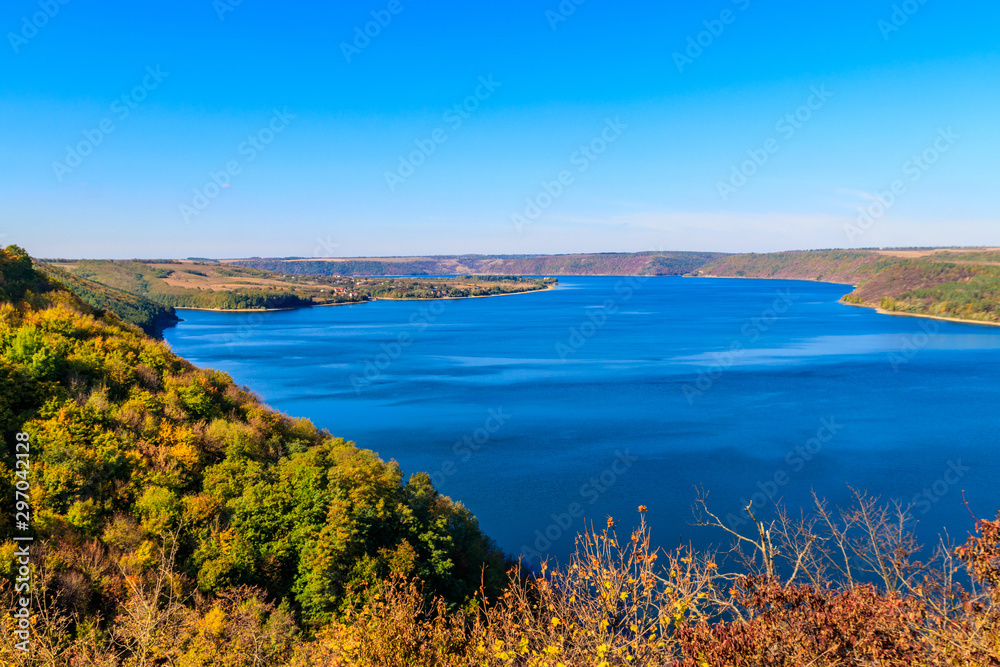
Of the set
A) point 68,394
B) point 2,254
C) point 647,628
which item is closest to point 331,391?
point 2,254

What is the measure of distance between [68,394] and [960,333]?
328ft

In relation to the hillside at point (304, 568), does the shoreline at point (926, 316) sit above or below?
below

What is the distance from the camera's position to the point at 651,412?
42.1 m

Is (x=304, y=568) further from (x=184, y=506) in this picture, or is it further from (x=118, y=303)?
(x=118, y=303)

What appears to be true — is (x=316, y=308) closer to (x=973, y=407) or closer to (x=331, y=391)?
(x=331, y=391)

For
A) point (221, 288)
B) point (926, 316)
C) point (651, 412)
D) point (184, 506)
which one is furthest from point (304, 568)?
point (221, 288)

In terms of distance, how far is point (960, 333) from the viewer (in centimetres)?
8325

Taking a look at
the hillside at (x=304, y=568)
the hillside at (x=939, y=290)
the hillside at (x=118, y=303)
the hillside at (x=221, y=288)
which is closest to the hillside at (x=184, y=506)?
the hillside at (x=304, y=568)

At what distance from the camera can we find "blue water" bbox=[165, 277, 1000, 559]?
27.2 meters

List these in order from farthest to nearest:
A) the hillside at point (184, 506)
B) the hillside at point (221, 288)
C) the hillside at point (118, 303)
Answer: the hillside at point (221, 288) < the hillside at point (118, 303) < the hillside at point (184, 506)

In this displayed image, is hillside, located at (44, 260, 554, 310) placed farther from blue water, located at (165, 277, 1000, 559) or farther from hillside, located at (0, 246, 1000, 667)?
hillside, located at (0, 246, 1000, 667)

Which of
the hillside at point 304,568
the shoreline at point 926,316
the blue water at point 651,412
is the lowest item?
the blue water at point 651,412

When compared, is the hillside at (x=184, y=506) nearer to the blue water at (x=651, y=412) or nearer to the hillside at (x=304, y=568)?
the hillside at (x=304, y=568)

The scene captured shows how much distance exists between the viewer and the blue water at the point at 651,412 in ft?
89.4
